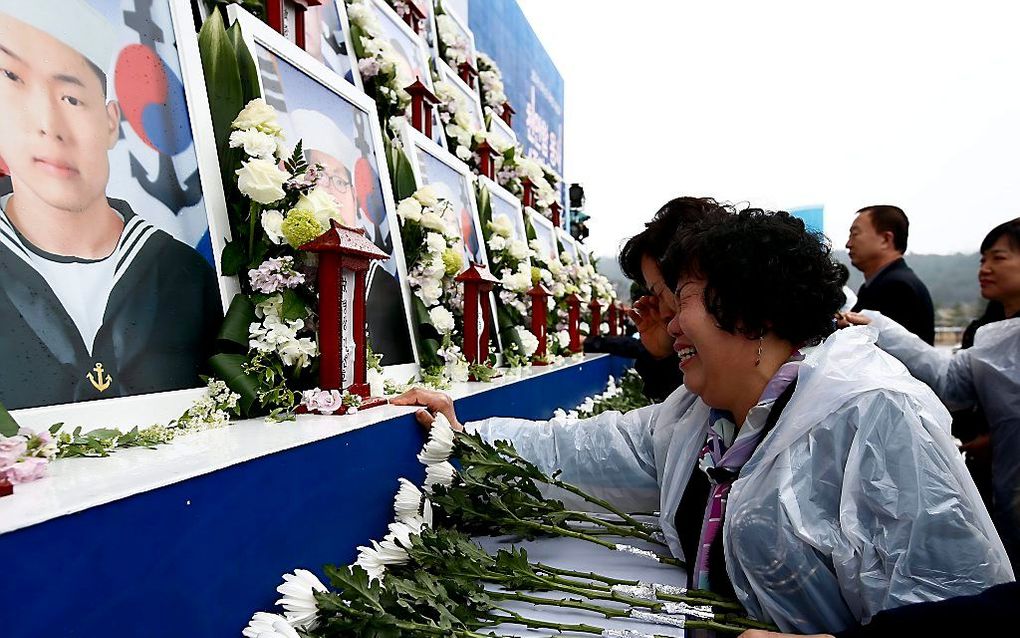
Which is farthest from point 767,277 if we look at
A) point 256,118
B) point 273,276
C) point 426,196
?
point 426,196

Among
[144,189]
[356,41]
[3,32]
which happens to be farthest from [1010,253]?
[3,32]

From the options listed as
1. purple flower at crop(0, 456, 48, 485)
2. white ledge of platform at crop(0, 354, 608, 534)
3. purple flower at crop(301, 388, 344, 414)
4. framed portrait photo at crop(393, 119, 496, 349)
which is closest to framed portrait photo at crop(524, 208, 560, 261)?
framed portrait photo at crop(393, 119, 496, 349)

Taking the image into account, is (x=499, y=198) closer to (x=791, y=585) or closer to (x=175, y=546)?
(x=791, y=585)

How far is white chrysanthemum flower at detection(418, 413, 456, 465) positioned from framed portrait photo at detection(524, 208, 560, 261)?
2.89 meters

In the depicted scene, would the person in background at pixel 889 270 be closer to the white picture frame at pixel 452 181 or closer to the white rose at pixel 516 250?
the white rose at pixel 516 250

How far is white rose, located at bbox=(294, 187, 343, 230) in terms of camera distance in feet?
4.74

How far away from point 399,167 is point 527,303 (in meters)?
1.27

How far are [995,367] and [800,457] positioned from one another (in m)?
1.70

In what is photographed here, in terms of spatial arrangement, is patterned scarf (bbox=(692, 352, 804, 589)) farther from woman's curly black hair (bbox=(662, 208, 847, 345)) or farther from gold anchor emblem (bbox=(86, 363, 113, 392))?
gold anchor emblem (bbox=(86, 363, 113, 392))

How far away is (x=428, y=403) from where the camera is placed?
5.11ft

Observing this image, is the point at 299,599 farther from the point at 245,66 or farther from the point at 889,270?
the point at 889,270

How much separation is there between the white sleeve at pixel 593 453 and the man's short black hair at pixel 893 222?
2.47m

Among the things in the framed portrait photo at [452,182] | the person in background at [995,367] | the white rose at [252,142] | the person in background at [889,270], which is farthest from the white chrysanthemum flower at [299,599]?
the person in background at [889,270]

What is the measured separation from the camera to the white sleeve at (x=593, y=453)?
176cm
